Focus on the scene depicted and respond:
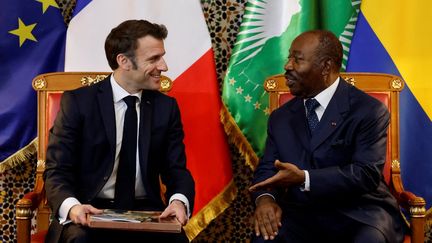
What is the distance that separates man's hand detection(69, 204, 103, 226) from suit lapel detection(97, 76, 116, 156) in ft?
1.23

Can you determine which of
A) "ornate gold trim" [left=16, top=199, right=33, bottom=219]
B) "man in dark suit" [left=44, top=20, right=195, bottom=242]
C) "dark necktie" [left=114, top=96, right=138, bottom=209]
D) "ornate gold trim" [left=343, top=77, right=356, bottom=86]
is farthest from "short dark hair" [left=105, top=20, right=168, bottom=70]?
"ornate gold trim" [left=343, top=77, right=356, bottom=86]

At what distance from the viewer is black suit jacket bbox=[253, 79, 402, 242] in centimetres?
293

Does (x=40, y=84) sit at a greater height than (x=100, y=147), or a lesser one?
greater

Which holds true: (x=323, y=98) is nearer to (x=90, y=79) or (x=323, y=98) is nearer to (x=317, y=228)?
(x=317, y=228)

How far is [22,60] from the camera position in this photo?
3.88 meters

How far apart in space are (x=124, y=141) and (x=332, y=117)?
3.05 ft

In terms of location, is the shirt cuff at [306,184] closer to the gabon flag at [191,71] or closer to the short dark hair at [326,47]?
the short dark hair at [326,47]

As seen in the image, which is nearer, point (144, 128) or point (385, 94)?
point (144, 128)

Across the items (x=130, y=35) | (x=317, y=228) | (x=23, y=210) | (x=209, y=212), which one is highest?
(x=130, y=35)

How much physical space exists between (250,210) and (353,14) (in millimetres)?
1324

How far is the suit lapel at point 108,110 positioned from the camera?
10.1 ft

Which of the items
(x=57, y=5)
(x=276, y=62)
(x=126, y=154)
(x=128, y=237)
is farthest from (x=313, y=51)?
(x=57, y=5)

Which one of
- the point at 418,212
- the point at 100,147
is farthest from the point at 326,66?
the point at 100,147

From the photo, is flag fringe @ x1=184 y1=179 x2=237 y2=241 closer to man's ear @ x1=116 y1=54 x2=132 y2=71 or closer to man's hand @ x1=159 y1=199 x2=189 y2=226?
man's hand @ x1=159 y1=199 x2=189 y2=226
